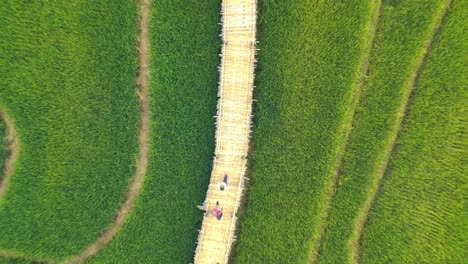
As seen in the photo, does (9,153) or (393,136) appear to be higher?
(393,136)

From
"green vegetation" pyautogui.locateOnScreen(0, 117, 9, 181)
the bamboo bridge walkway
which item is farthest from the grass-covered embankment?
"green vegetation" pyautogui.locateOnScreen(0, 117, 9, 181)

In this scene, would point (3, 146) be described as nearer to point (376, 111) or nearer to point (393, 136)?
point (376, 111)

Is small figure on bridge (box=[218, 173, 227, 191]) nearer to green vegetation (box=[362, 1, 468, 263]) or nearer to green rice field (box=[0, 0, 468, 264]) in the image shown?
green rice field (box=[0, 0, 468, 264])

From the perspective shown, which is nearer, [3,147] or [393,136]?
[3,147]

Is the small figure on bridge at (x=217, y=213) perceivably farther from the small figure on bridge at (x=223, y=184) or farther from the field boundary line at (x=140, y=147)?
the field boundary line at (x=140, y=147)

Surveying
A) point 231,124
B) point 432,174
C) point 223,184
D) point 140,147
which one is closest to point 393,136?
point 432,174

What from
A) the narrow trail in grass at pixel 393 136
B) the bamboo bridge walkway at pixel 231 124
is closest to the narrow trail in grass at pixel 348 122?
the narrow trail in grass at pixel 393 136
